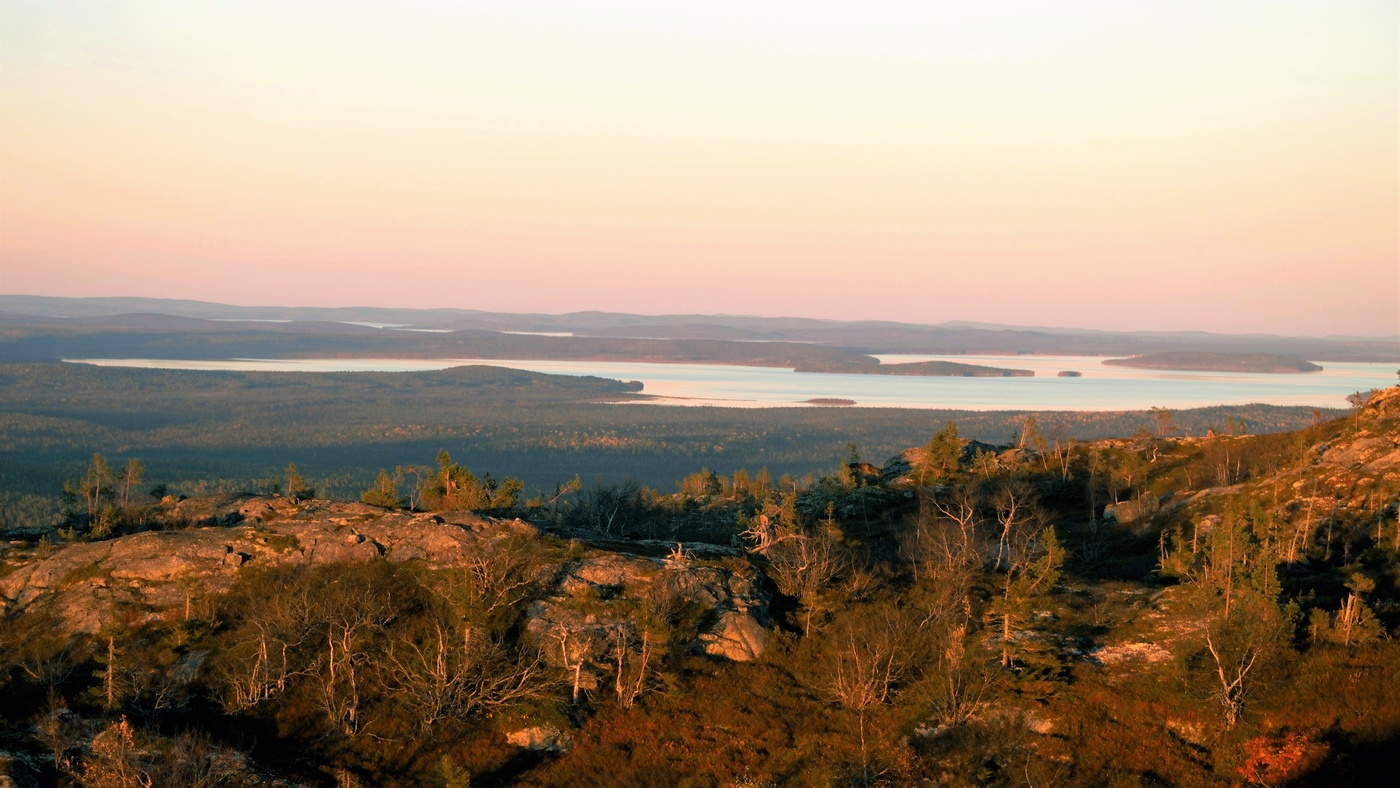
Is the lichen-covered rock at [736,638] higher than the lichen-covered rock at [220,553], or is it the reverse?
the lichen-covered rock at [220,553]

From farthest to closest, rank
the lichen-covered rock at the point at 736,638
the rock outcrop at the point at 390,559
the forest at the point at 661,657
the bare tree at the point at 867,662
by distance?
the lichen-covered rock at the point at 736,638 → the rock outcrop at the point at 390,559 → the bare tree at the point at 867,662 → the forest at the point at 661,657

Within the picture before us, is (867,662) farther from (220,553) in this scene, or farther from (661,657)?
(220,553)

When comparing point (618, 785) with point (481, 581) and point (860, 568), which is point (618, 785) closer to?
point (481, 581)

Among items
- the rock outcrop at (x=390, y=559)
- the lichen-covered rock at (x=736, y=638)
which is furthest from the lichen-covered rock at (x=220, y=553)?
the lichen-covered rock at (x=736, y=638)

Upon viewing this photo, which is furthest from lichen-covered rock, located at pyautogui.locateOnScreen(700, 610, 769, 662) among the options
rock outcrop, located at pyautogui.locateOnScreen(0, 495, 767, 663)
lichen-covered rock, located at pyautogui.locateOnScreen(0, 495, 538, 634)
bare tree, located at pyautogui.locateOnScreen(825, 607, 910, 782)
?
lichen-covered rock, located at pyautogui.locateOnScreen(0, 495, 538, 634)

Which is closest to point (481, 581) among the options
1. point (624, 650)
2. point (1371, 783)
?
point (624, 650)

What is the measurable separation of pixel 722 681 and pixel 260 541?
18.4 metres

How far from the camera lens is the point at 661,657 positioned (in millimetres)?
30844

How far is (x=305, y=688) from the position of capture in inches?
1143

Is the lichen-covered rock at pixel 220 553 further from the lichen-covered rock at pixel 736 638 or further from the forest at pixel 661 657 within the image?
the lichen-covered rock at pixel 736 638

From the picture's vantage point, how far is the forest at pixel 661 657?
2602cm

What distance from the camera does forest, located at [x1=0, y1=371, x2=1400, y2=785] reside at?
1024 inches

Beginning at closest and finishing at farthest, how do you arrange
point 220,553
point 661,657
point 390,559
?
point 661,657 → point 220,553 → point 390,559

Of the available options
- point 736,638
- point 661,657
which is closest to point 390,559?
point 661,657
